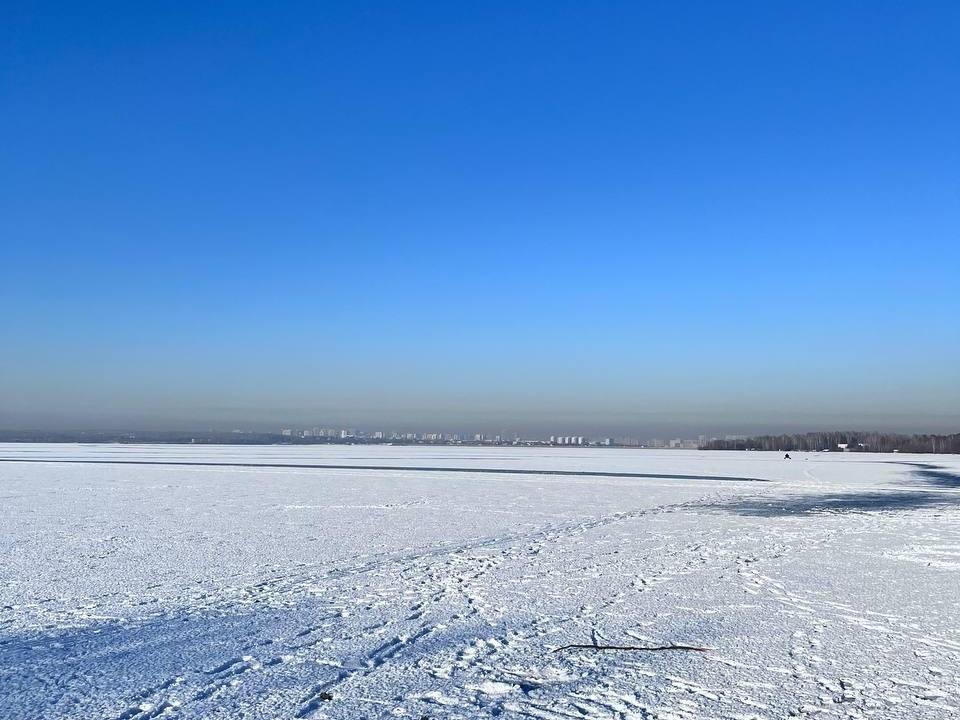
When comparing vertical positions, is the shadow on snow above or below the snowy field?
above

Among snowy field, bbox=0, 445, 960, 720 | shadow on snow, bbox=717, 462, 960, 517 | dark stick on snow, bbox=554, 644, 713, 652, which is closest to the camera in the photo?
snowy field, bbox=0, 445, 960, 720

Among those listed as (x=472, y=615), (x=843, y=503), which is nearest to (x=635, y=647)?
(x=472, y=615)

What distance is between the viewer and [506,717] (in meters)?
4.62

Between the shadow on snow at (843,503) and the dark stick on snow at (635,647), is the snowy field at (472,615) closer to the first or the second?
the dark stick on snow at (635,647)

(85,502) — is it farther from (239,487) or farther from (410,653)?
(410,653)

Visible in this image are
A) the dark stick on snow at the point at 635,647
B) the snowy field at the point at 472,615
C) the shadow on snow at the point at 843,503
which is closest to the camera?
the snowy field at the point at 472,615

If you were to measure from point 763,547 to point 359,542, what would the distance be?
638cm

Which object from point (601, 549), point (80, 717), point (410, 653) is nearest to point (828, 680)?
point (410, 653)

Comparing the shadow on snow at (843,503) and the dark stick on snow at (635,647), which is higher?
the shadow on snow at (843,503)

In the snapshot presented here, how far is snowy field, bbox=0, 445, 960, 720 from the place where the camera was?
4.97 m

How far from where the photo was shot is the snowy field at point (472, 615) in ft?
16.3

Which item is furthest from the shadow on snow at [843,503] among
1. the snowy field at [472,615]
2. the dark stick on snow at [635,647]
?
the dark stick on snow at [635,647]

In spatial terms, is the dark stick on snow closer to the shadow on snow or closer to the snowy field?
the snowy field

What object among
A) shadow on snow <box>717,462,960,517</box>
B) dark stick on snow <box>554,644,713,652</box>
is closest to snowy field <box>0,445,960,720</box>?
dark stick on snow <box>554,644,713,652</box>
